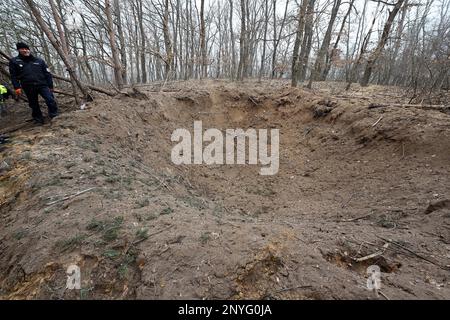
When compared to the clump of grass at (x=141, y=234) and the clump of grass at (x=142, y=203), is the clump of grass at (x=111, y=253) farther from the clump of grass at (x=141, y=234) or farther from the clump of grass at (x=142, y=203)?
the clump of grass at (x=142, y=203)

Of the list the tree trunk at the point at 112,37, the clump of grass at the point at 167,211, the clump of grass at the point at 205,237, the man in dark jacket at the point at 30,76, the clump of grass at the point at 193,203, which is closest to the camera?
the clump of grass at the point at 205,237

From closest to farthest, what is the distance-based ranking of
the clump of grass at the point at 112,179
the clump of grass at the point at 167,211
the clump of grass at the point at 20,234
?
the clump of grass at the point at 20,234 → the clump of grass at the point at 167,211 → the clump of grass at the point at 112,179

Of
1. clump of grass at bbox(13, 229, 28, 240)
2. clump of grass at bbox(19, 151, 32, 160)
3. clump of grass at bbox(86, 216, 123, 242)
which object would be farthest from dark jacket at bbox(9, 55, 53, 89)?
clump of grass at bbox(86, 216, 123, 242)

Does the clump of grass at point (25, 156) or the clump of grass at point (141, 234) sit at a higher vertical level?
the clump of grass at point (25, 156)

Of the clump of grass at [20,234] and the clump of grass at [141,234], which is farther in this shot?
the clump of grass at [20,234]

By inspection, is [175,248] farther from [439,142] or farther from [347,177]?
[439,142]

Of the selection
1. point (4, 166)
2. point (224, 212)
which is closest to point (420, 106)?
point (224, 212)

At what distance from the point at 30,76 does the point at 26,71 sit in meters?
0.12

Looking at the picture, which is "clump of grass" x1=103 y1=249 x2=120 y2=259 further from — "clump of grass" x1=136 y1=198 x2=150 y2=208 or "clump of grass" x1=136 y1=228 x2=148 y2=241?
"clump of grass" x1=136 y1=198 x2=150 y2=208

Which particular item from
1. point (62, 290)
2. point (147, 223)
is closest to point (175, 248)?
point (147, 223)

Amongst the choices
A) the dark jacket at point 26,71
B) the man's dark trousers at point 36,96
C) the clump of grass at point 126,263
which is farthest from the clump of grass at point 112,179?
the dark jacket at point 26,71

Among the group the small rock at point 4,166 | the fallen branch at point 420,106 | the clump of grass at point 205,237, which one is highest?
the fallen branch at point 420,106

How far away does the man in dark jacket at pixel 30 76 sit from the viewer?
4.92 meters

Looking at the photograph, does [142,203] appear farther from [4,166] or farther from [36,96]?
[36,96]
